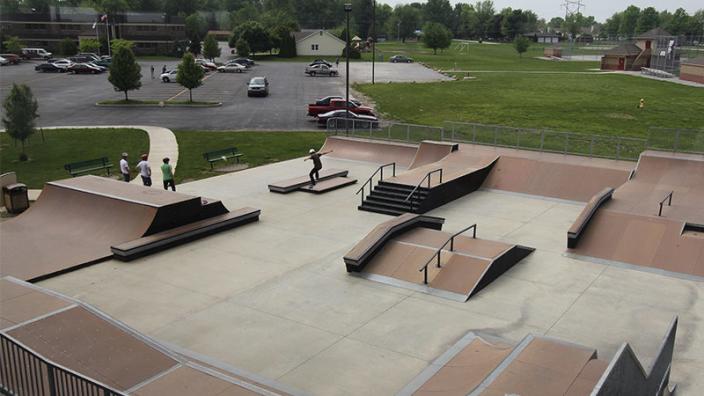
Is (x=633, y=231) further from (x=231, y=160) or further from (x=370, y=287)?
(x=231, y=160)

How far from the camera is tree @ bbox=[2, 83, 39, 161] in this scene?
84.7ft

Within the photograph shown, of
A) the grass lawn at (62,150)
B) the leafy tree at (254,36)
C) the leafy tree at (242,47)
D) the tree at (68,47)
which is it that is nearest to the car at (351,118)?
the grass lawn at (62,150)

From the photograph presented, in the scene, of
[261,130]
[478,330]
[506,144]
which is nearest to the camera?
[478,330]

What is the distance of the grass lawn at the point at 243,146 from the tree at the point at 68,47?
212ft

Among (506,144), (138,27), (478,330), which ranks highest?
(138,27)

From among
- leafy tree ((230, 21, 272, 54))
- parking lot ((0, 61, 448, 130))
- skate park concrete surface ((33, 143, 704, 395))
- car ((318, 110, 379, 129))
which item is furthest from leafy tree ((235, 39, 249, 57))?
skate park concrete surface ((33, 143, 704, 395))

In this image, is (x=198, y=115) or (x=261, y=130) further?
(x=198, y=115)

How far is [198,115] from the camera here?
39688 mm

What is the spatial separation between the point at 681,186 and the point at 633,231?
203 inches

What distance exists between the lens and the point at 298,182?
70.8ft

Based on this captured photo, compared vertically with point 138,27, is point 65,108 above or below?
below

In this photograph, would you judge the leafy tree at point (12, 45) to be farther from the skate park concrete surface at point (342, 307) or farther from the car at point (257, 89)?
the skate park concrete surface at point (342, 307)

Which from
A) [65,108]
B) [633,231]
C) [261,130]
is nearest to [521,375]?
[633,231]

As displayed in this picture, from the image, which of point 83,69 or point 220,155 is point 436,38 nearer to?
point 83,69
